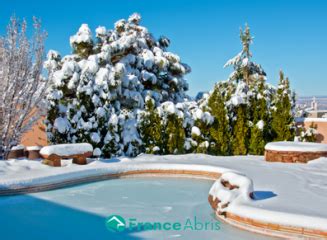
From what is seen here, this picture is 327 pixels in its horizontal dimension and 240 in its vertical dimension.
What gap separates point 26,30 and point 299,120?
10.5m

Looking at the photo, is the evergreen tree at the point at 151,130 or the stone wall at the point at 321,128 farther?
the stone wall at the point at 321,128

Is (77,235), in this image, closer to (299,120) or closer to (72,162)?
(72,162)

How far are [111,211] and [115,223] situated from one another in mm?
637

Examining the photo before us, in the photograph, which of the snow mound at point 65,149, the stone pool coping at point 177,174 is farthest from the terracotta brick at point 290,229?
the snow mound at point 65,149

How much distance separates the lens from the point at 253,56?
21297 mm

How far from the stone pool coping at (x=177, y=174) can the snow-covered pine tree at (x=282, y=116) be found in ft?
15.9

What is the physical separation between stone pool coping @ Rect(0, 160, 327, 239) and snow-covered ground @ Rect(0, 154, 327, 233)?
3 cm

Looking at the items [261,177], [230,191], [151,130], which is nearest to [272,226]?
[230,191]

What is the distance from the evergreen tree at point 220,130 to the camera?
40.4 ft

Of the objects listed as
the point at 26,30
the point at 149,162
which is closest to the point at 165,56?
the point at 26,30

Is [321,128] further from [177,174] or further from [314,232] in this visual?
[314,232]

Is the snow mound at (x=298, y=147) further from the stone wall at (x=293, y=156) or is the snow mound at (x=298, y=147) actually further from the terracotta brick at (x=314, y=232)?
the terracotta brick at (x=314, y=232)

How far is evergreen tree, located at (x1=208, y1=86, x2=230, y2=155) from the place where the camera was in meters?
12.3

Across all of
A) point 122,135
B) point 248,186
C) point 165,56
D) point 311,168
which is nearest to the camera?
point 248,186
